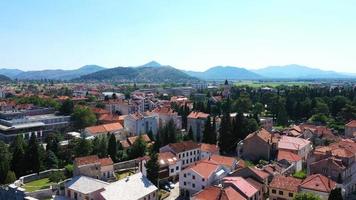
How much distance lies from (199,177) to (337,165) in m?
14.7

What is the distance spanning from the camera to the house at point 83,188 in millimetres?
35069

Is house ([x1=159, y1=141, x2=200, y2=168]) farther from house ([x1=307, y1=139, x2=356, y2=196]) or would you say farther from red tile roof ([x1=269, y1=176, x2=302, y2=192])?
house ([x1=307, y1=139, x2=356, y2=196])

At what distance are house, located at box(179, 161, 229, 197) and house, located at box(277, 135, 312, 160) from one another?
13.8m

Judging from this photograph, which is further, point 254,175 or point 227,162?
point 227,162

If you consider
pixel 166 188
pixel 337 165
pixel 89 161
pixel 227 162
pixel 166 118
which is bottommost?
pixel 166 188

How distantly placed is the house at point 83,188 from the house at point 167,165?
7.46 m

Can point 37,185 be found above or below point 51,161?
below

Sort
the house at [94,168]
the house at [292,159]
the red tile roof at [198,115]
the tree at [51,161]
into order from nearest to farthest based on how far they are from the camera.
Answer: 1. the house at [94,168]
2. the house at [292,159]
3. the tree at [51,161]
4. the red tile roof at [198,115]

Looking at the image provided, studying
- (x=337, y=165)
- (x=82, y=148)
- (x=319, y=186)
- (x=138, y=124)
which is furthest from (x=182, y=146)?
(x=138, y=124)

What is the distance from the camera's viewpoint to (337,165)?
134ft

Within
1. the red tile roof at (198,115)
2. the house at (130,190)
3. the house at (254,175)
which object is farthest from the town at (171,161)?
the red tile roof at (198,115)

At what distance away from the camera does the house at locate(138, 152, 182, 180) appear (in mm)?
43906

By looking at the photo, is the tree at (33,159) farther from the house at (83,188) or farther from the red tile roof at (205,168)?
the red tile roof at (205,168)

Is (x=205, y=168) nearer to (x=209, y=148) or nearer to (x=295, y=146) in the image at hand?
(x=209, y=148)
